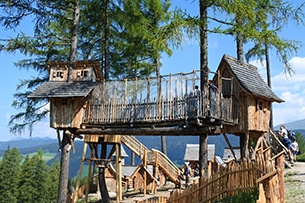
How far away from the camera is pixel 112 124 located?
13.9m

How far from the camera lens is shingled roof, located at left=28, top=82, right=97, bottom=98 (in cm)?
1395

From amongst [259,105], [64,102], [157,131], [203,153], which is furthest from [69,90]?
[259,105]

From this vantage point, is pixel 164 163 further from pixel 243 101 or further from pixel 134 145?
pixel 243 101

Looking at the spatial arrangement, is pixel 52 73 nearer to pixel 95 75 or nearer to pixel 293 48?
pixel 95 75

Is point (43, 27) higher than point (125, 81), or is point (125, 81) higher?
point (43, 27)

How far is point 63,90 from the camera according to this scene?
14.4 meters

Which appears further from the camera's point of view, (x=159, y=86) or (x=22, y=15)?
(x=22, y=15)

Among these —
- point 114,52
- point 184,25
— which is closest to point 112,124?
point 184,25

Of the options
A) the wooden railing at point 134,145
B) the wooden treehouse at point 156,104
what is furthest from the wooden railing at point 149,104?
the wooden railing at point 134,145

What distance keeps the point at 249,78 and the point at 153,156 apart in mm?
8776

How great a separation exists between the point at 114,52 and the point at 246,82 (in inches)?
441

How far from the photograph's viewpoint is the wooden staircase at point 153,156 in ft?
63.8

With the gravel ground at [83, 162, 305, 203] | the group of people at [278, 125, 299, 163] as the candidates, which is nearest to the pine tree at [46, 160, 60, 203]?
the gravel ground at [83, 162, 305, 203]

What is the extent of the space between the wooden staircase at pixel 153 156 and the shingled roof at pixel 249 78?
7.91 meters
